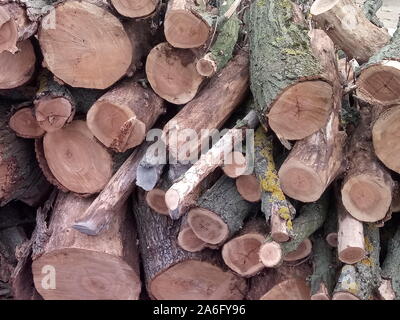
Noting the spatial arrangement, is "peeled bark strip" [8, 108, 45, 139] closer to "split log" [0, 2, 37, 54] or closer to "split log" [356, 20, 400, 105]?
"split log" [0, 2, 37, 54]

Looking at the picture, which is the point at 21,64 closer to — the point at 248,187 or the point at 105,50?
the point at 105,50

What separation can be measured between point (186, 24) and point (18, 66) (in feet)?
3.14

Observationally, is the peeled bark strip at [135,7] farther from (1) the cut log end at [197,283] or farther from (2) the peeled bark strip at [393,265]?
(2) the peeled bark strip at [393,265]

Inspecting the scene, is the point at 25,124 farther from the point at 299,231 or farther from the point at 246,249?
the point at 299,231

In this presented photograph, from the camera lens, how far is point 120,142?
2.76 metres

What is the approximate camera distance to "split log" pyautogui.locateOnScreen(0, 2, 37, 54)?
256 centimetres

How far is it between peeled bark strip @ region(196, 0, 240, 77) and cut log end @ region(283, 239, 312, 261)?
3.22 feet

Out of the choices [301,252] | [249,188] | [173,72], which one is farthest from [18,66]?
[301,252]

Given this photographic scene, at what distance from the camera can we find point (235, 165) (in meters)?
2.60

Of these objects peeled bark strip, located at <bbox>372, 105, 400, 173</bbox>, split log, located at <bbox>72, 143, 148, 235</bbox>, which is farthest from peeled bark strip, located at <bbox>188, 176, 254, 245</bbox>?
peeled bark strip, located at <bbox>372, 105, 400, 173</bbox>

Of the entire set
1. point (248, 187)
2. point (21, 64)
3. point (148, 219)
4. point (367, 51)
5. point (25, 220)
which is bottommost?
point (25, 220)
